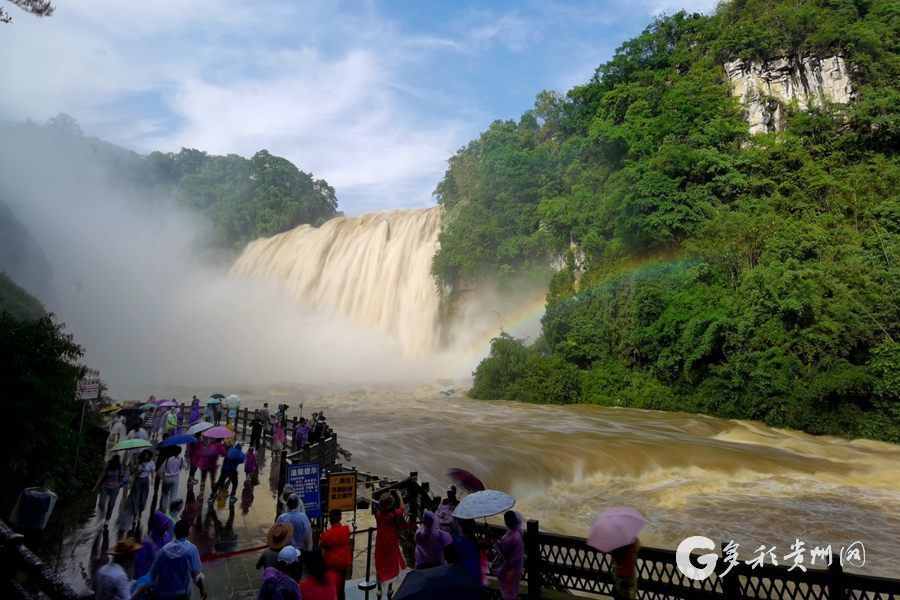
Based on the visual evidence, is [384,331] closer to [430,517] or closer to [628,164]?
[628,164]

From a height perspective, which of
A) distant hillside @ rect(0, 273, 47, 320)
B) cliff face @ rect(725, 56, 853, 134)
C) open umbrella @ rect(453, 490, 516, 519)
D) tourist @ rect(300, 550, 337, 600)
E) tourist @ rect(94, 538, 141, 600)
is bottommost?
tourist @ rect(300, 550, 337, 600)

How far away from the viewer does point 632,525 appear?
14.2 ft

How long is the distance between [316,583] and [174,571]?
1.18m

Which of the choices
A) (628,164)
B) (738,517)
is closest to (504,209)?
(628,164)

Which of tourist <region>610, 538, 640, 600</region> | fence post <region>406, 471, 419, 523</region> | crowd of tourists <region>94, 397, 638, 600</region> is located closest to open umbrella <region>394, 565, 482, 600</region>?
crowd of tourists <region>94, 397, 638, 600</region>

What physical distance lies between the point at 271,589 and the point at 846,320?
938 inches

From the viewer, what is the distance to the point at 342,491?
22.7 ft

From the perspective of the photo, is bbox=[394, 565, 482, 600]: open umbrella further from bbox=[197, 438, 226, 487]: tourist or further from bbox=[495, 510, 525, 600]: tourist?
bbox=[197, 438, 226, 487]: tourist

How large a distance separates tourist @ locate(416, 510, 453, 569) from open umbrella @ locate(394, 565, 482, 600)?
7.44ft

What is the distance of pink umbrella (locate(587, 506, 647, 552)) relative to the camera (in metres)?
4.27

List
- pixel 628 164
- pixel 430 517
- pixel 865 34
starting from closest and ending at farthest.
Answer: pixel 430 517 < pixel 865 34 < pixel 628 164

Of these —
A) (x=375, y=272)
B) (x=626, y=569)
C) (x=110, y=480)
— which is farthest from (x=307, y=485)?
(x=375, y=272)

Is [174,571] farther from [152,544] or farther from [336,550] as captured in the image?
[336,550]

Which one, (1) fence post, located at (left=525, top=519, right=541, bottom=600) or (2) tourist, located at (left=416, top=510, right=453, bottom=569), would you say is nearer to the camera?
(2) tourist, located at (left=416, top=510, right=453, bottom=569)
